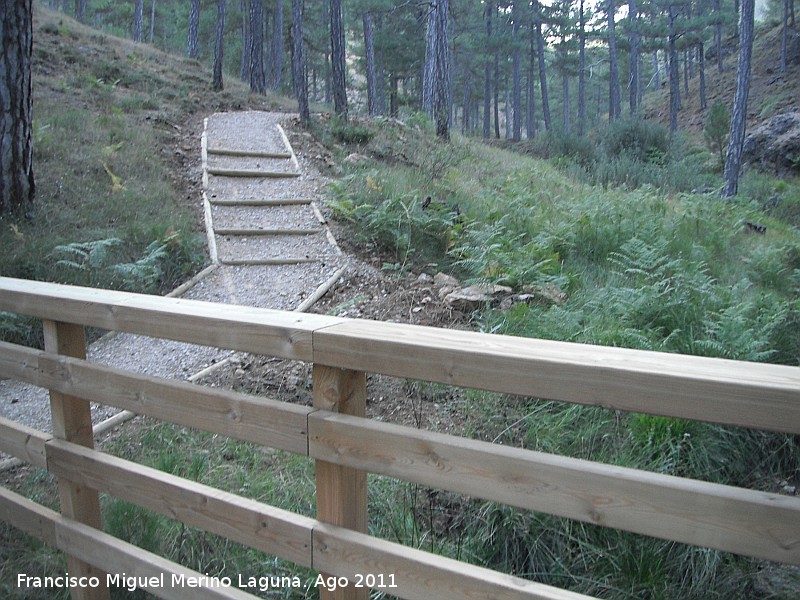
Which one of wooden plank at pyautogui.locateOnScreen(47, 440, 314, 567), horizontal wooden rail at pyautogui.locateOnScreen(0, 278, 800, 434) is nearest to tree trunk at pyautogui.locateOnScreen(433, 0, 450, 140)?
wooden plank at pyautogui.locateOnScreen(47, 440, 314, 567)

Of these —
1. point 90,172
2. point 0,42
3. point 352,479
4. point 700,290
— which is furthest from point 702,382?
point 90,172

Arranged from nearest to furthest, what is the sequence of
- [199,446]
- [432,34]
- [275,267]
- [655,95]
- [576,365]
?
1. [576,365]
2. [199,446]
3. [275,267]
4. [432,34]
5. [655,95]

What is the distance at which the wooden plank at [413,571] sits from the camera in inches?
62.9

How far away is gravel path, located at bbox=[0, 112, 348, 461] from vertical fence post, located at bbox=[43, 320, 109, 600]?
238 centimetres

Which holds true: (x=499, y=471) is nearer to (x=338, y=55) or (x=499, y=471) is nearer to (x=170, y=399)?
(x=170, y=399)

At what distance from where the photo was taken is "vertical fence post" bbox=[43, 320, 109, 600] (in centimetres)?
258

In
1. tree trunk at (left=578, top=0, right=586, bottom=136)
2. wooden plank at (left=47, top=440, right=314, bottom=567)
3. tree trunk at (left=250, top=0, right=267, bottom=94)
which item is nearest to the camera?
wooden plank at (left=47, top=440, right=314, bottom=567)

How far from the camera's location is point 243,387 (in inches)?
208

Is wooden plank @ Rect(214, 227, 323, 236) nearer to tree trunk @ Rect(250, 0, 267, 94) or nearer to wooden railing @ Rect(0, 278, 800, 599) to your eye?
wooden railing @ Rect(0, 278, 800, 599)

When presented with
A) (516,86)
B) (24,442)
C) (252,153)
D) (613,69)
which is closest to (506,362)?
(24,442)

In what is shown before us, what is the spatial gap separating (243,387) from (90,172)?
18.4 ft

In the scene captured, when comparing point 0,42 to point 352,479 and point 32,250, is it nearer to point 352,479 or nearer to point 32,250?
point 32,250

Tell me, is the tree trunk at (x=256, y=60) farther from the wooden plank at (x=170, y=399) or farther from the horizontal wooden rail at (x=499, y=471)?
the horizontal wooden rail at (x=499, y=471)

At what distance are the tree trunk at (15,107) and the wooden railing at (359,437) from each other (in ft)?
19.4
